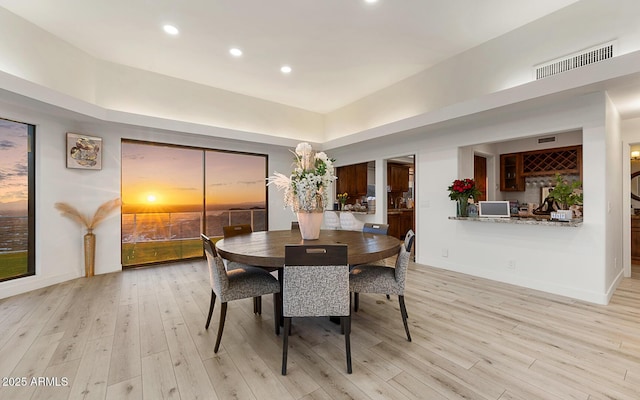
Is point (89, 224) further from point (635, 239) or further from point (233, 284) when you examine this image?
point (635, 239)

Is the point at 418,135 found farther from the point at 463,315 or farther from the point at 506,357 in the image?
the point at 506,357

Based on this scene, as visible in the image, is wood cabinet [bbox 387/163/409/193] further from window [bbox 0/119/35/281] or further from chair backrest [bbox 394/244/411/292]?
window [bbox 0/119/35/281]

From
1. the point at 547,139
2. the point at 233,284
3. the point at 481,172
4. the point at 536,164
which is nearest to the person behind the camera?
→ the point at 233,284

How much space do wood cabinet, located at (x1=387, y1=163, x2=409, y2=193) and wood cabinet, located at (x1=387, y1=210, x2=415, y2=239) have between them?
654 millimetres

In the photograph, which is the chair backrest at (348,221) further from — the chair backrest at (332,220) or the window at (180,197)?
the window at (180,197)

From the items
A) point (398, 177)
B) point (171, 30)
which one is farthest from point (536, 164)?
point (171, 30)

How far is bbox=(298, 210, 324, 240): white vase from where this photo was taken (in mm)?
2682

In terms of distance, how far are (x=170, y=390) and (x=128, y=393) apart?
0.81 ft

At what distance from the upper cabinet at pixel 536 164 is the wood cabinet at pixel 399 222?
2.29 m

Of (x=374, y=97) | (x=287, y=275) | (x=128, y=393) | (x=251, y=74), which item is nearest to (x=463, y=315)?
(x=287, y=275)

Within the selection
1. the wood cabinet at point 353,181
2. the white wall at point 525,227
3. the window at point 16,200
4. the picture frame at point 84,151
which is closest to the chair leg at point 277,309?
the white wall at point 525,227

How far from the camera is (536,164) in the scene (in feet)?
19.2

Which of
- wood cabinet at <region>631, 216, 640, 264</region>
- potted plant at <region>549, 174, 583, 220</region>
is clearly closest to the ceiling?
potted plant at <region>549, 174, 583, 220</region>

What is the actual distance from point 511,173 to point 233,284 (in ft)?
21.9
